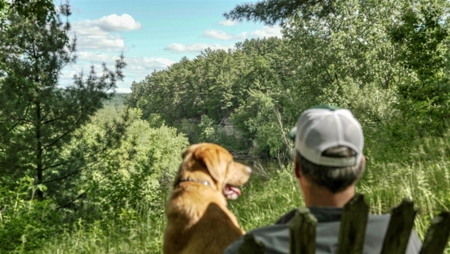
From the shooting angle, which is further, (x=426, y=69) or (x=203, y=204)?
(x=426, y=69)

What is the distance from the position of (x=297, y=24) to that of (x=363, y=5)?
4243 millimetres

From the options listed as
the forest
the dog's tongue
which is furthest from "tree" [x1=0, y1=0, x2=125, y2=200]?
the dog's tongue

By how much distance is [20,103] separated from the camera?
408 inches

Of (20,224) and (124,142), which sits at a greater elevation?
(20,224)

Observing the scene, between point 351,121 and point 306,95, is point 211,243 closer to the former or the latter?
point 351,121

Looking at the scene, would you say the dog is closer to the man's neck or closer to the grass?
the grass

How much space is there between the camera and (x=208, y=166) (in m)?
3.32

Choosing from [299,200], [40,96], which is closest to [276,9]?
[40,96]

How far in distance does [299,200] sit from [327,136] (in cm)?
329

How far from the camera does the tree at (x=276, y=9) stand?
37.1 feet

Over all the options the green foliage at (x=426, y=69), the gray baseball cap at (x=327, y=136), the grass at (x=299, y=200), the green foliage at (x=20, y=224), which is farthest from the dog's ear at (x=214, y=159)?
the green foliage at (x=426, y=69)

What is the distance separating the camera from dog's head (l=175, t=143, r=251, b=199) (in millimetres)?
3316

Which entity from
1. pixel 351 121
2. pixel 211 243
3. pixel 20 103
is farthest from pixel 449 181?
pixel 20 103

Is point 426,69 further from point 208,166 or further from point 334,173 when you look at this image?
point 334,173
